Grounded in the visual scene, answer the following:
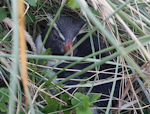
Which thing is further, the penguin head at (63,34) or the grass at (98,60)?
the penguin head at (63,34)

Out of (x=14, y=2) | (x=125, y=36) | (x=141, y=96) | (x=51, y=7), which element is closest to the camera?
(x=14, y=2)

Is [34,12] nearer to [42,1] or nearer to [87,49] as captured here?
[42,1]

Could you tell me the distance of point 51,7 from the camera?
196cm

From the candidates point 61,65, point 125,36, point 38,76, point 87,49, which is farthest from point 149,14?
point 38,76

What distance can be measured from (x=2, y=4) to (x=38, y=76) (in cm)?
92

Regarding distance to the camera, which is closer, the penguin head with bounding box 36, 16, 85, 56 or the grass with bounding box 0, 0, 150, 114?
the grass with bounding box 0, 0, 150, 114

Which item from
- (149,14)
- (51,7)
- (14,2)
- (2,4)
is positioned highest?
(2,4)

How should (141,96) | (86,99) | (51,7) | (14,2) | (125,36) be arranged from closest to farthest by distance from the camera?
(14,2), (86,99), (141,96), (125,36), (51,7)

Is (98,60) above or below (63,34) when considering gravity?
below

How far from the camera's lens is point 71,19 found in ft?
6.51

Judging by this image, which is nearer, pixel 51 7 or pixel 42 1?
pixel 42 1

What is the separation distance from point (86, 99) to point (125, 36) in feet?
3.56

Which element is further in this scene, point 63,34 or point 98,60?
point 63,34

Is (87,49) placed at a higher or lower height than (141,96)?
higher
